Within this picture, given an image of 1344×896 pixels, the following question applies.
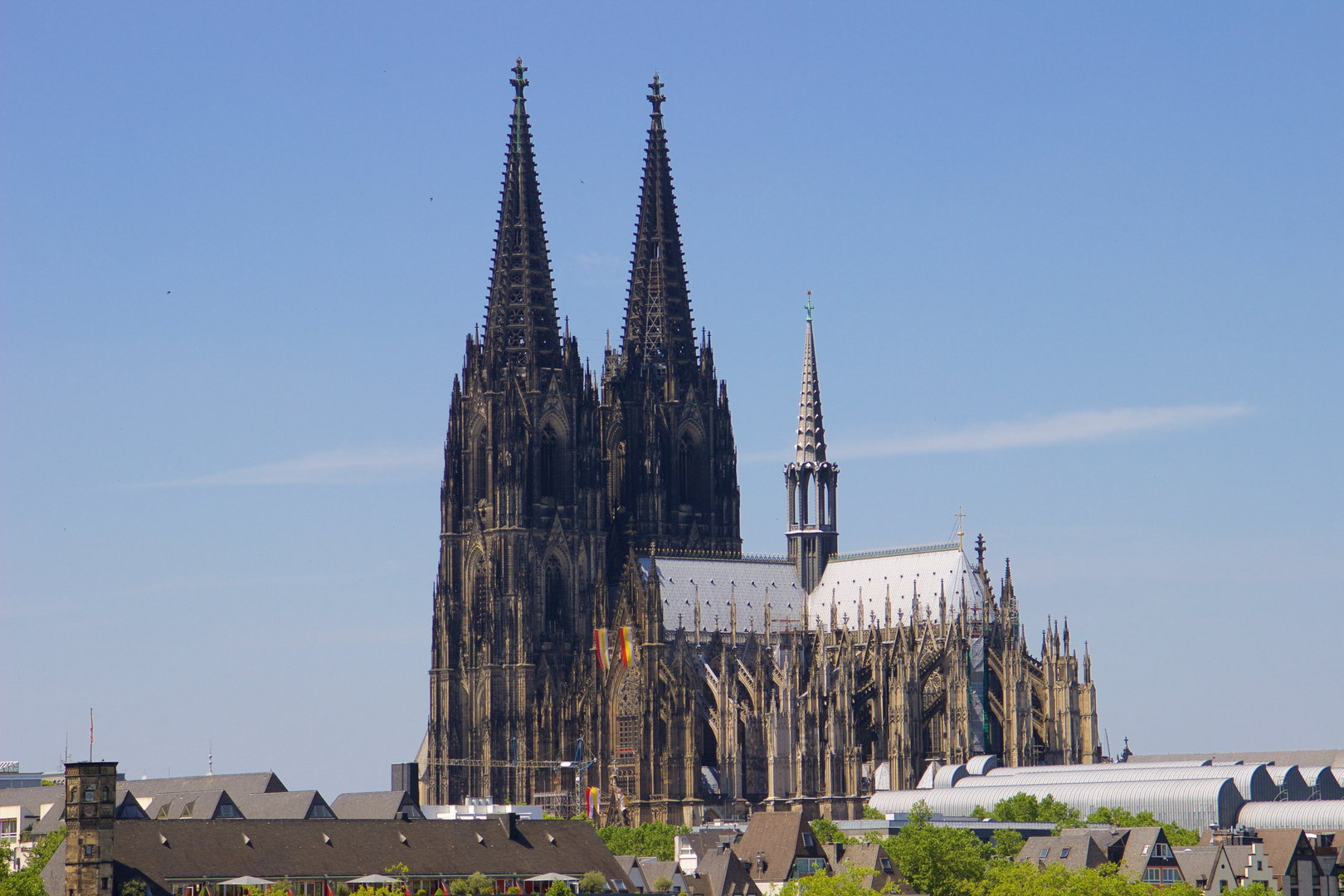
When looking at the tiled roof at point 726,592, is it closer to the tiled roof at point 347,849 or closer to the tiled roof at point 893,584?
the tiled roof at point 893,584

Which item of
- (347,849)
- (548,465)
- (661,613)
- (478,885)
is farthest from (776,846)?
(548,465)

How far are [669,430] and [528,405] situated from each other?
13288mm

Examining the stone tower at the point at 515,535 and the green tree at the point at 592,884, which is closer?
the green tree at the point at 592,884

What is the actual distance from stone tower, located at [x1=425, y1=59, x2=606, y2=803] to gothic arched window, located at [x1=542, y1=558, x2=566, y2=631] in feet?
0.26

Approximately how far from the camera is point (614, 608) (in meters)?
173

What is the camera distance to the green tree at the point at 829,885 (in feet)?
354

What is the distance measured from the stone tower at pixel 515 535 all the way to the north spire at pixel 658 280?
25.8 ft

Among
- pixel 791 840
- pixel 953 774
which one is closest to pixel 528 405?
pixel 953 774

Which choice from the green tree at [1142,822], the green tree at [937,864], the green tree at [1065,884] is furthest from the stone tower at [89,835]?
the green tree at [1142,822]

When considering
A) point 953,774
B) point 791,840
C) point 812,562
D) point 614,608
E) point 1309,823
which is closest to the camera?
point 791,840

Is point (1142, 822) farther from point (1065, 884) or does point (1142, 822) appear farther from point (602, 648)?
point (602, 648)

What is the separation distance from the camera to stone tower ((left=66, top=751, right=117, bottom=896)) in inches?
3996

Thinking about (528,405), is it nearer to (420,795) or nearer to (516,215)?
(516,215)

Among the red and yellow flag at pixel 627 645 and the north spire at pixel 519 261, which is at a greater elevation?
the north spire at pixel 519 261
